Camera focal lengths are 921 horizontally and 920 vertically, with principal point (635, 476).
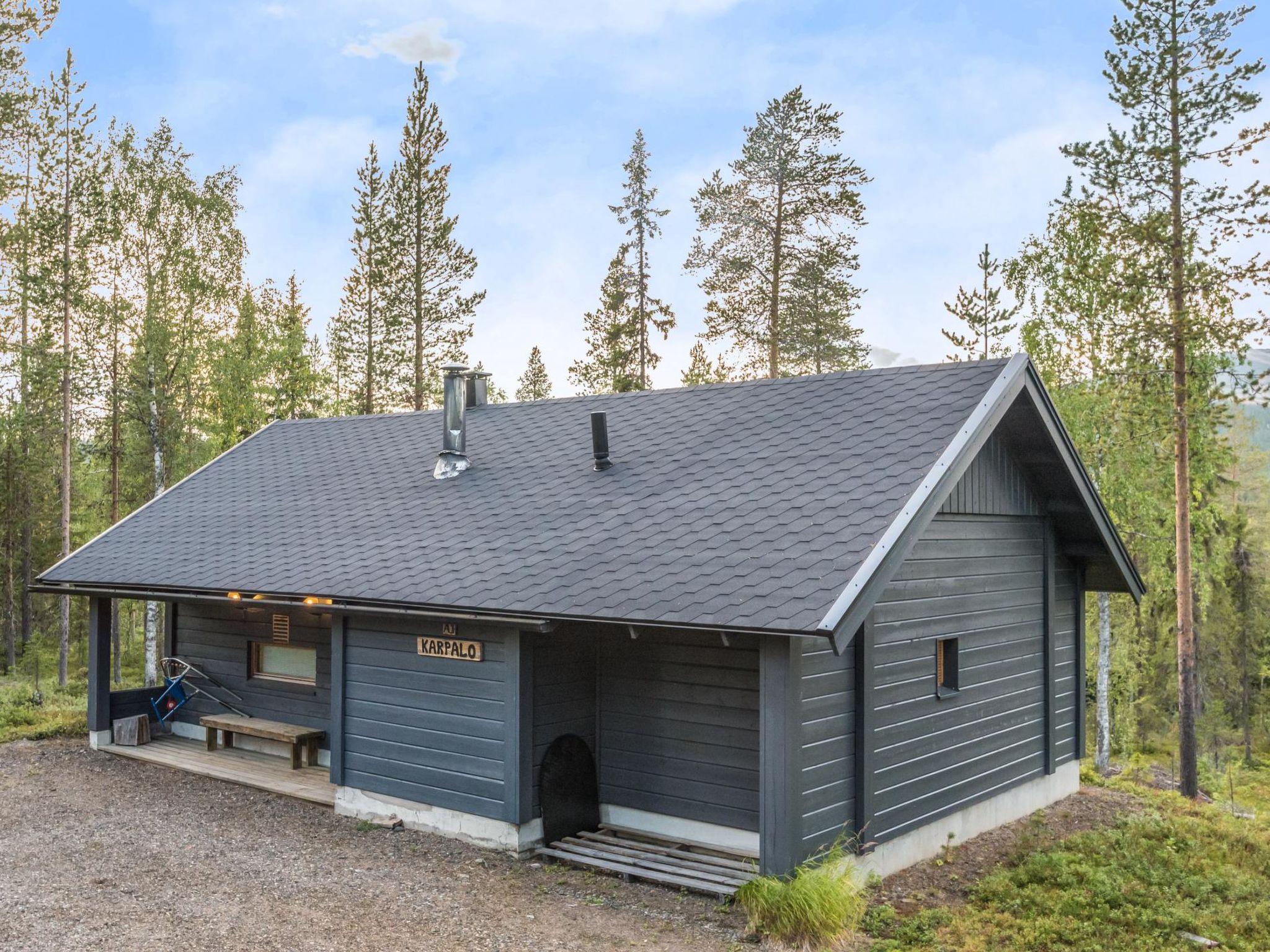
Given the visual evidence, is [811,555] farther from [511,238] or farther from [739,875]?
[511,238]

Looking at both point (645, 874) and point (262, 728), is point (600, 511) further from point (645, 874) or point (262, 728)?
point (262, 728)

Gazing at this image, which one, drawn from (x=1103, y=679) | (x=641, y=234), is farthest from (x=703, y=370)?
(x=1103, y=679)

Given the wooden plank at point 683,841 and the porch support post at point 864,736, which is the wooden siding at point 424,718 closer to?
the wooden plank at point 683,841

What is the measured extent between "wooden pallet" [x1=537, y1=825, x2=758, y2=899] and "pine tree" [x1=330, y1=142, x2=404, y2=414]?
19222 millimetres

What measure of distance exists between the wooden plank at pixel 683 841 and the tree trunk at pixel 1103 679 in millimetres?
15259

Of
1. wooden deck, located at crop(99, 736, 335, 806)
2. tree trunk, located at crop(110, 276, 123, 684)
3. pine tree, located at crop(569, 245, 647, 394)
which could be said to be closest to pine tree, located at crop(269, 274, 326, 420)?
tree trunk, located at crop(110, 276, 123, 684)

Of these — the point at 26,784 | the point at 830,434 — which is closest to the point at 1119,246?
the point at 830,434

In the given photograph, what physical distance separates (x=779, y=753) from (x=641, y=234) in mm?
23200

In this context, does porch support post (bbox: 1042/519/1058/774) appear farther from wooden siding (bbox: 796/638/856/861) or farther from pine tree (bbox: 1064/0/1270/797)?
pine tree (bbox: 1064/0/1270/797)

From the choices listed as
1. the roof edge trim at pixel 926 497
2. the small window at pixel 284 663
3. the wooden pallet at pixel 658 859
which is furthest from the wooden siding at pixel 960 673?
the small window at pixel 284 663

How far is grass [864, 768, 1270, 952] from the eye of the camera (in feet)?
21.4

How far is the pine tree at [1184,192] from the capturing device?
590 inches

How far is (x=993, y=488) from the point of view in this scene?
9320 mm

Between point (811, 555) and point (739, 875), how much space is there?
2483mm
